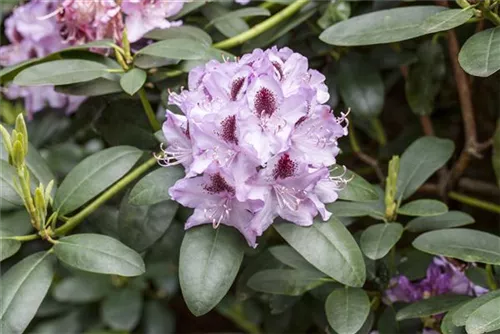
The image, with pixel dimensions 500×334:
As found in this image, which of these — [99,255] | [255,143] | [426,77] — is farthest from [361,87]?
[99,255]

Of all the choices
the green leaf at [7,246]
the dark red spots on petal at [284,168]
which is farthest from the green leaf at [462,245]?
the green leaf at [7,246]

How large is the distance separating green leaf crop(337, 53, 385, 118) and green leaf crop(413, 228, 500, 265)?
0.34m

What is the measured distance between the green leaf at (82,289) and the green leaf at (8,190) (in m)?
1.00

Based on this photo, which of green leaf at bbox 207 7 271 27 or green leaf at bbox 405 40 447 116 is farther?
green leaf at bbox 405 40 447 116

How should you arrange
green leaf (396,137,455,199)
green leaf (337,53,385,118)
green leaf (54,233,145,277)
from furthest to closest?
green leaf (337,53,385,118), green leaf (396,137,455,199), green leaf (54,233,145,277)

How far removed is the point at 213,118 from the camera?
1.06 meters

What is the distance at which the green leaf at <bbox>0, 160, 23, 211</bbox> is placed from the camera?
1.23 metres

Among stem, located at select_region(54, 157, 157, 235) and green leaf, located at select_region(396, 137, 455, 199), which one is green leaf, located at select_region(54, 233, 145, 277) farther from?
green leaf, located at select_region(396, 137, 455, 199)

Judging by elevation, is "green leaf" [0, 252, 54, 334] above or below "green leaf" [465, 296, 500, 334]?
below

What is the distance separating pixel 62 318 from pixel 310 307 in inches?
38.2

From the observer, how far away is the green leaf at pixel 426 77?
1.52 m

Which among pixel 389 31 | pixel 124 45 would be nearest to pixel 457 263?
pixel 389 31

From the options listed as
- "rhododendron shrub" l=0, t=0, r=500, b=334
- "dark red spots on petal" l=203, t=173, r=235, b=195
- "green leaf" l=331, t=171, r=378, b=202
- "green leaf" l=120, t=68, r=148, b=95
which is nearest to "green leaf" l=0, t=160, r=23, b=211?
"rhododendron shrub" l=0, t=0, r=500, b=334

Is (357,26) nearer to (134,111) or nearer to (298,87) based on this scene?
(298,87)
